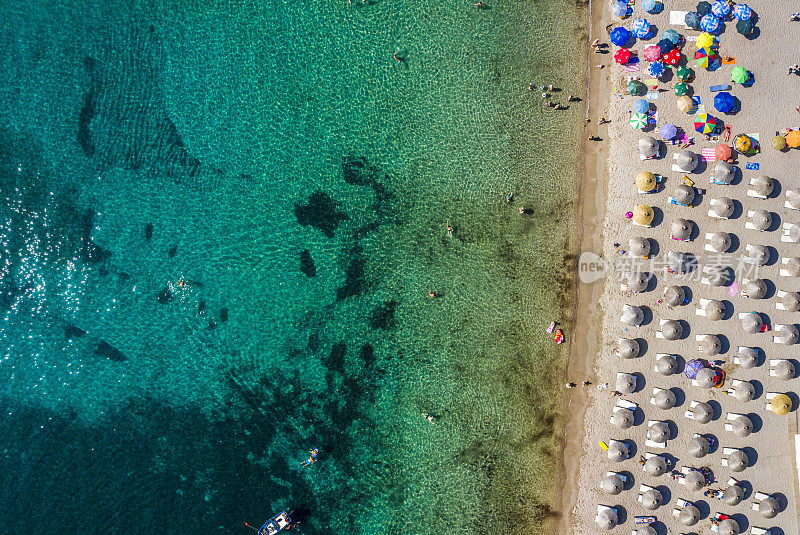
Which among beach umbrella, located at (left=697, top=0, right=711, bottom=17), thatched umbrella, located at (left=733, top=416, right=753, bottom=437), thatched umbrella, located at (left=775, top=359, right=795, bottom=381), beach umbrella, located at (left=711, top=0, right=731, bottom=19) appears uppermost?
beach umbrella, located at (left=697, top=0, right=711, bottom=17)

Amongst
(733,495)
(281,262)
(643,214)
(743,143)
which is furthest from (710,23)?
(281,262)

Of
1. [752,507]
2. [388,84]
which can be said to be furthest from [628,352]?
[388,84]

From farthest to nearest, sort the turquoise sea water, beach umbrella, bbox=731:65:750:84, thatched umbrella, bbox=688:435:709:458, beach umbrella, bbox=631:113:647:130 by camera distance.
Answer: beach umbrella, bbox=631:113:647:130
the turquoise sea water
beach umbrella, bbox=731:65:750:84
thatched umbrella, bbox=688:435:709:458

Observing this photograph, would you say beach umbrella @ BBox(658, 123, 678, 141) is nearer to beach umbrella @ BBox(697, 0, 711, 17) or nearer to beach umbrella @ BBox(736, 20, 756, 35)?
beach umbrella @ BBox(736, 20, 756, 35)

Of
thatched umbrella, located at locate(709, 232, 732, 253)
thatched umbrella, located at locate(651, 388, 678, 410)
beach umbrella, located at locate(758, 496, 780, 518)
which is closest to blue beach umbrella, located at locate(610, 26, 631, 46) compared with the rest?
thatched umbrella, located at locate(709, 232, 732, 253)

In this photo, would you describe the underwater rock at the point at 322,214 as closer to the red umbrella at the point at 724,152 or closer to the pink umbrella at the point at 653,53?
the pink umbrella at the point at 653,53

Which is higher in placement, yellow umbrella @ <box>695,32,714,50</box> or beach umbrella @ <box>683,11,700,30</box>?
beach umbrella @ <box>683,11,700,30</box>

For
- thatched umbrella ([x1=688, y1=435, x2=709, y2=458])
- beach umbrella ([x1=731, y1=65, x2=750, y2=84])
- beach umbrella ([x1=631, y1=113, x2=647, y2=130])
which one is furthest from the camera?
beach umbrella ([x1=631, y1=113, x2=647, y2=130])
